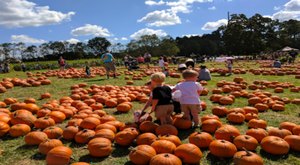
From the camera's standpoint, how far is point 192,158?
4227 millimetres

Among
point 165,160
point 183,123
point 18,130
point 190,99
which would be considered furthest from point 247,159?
point 18,130

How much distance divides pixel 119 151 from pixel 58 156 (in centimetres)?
112

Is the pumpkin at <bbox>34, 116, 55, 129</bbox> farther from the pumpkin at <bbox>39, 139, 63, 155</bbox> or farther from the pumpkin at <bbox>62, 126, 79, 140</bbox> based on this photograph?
the pumpkin at <bbox>39, 139, 63, 155</bbox>

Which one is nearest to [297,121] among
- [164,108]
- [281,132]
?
[281,132]

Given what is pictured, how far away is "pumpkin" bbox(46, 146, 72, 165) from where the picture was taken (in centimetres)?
419

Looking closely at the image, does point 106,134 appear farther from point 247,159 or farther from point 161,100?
point 247,159

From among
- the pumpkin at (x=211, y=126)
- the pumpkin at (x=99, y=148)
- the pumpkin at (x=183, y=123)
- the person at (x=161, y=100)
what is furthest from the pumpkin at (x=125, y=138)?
the pumpkin at (x=211, y=126)

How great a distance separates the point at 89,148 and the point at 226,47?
81.8 metres

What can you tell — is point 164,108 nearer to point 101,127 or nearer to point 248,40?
point 101,127

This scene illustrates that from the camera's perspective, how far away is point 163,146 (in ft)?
14.5

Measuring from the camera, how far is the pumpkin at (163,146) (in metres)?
4.40

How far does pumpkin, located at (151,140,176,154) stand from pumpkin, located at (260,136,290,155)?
1624 millimetres

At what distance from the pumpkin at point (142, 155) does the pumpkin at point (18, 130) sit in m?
2.78

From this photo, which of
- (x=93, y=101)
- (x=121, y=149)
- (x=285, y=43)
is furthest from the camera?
(x=285, y=43)
